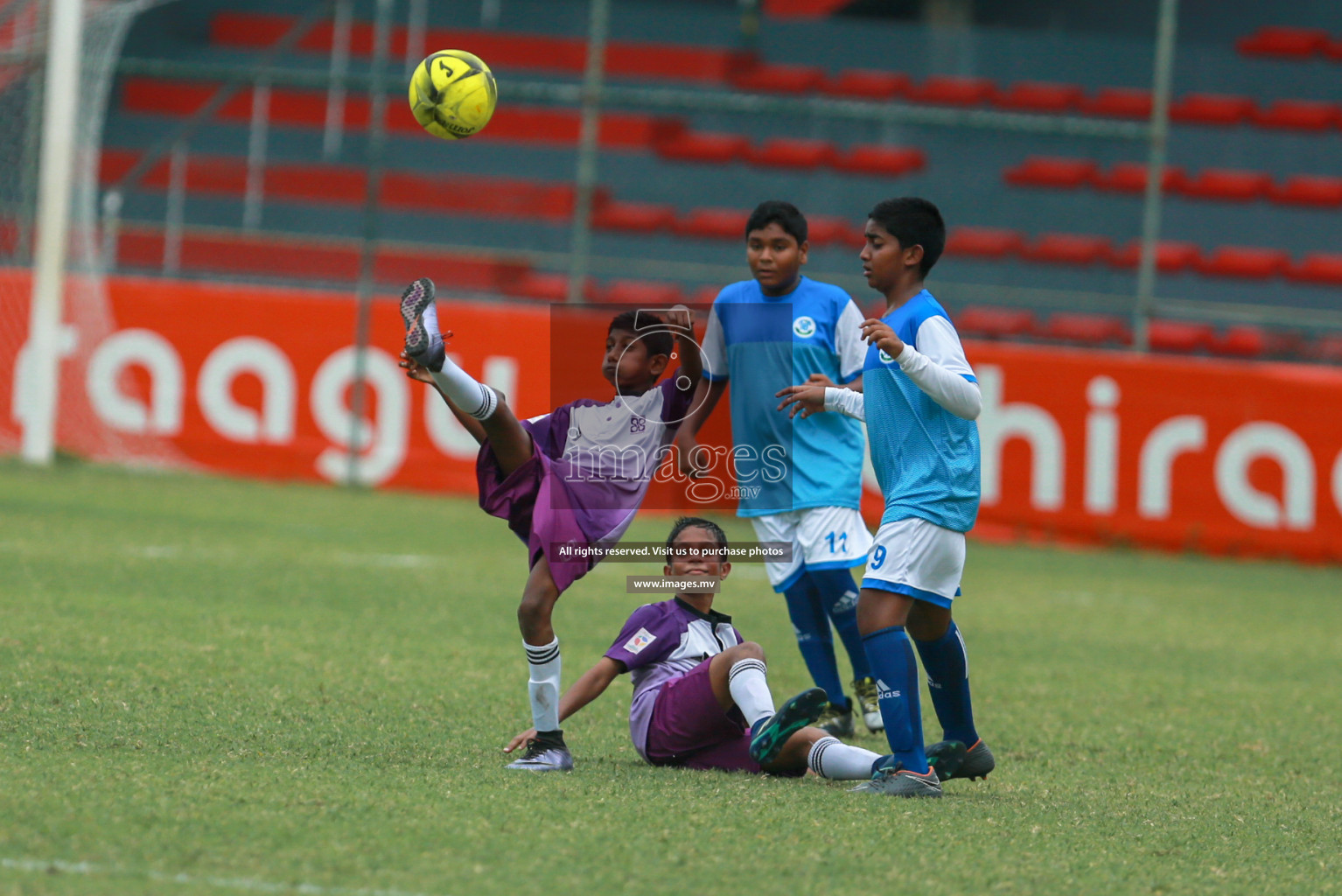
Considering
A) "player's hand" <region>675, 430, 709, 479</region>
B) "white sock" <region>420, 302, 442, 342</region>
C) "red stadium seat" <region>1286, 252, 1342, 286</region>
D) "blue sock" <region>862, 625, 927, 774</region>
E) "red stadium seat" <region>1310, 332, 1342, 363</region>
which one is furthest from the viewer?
"red stadium seat" <region>1286, 252, 1342, 286</region>

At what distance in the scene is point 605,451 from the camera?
5.30 metres

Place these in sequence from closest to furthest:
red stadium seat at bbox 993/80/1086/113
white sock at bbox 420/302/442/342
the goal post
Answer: white sock at bbox 420/302/442/342 < the goal post < red stadium seat at bbox 993/80/1086/113

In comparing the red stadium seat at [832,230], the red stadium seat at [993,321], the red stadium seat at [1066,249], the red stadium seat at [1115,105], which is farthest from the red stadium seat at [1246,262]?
the red stadium seat at [832,230]

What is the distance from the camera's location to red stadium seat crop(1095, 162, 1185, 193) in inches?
728

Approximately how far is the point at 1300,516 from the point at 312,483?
8507mm

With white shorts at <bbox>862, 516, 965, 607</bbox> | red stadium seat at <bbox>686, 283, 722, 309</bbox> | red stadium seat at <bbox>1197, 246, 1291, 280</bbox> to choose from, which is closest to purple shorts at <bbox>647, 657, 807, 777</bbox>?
white shorts at <bbox>862, 516, 965, 607</bbox>

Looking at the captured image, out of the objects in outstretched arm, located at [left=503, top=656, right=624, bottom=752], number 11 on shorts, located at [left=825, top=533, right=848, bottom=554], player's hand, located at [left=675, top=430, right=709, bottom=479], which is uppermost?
player's hand, located at [left=675, top=430, right=709, bottom=479]

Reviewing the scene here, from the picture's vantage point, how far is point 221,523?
11.1 metres

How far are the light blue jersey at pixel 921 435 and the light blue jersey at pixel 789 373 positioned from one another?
48.6 inches

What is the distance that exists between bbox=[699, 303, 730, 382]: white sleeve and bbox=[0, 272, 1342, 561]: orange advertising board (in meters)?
5.91

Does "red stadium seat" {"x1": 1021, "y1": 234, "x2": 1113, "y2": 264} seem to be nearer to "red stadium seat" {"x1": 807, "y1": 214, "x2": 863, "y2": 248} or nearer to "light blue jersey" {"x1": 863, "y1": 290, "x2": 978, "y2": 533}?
"red stadium seat" {"x1": 807, "y1": 214, "x2": 863, "y2": 248}

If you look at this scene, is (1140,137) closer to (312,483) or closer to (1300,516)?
(1300,516)

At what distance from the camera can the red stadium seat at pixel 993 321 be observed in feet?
54.9

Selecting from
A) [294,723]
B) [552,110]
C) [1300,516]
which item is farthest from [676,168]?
[294,723]
